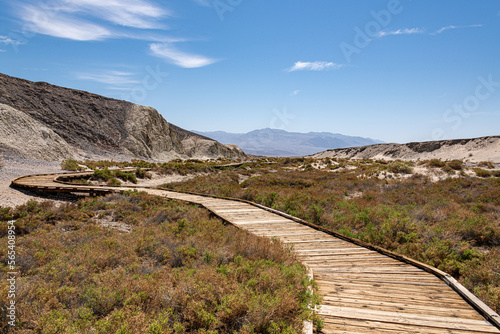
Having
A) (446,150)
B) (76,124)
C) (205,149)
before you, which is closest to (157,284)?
(76,124)

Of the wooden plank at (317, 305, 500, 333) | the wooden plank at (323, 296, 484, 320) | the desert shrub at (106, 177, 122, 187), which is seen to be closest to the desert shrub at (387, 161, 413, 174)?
the wooden plank at (323, 296, 484, 320)

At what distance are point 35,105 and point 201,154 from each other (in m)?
39.8

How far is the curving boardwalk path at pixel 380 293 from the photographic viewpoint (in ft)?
11.0

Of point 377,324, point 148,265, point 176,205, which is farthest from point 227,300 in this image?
point 176,205

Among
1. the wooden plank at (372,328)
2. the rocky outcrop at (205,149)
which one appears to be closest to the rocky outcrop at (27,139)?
the wooden plank at (372,328)

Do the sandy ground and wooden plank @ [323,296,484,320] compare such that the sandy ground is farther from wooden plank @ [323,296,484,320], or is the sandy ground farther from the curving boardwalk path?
wooden plank @ [323,296,484,320]

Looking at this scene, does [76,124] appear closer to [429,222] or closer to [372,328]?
[429,222]

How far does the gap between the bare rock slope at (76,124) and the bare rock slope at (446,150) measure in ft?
181

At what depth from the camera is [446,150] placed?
5484cm

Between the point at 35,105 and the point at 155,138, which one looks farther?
the point at 155,138

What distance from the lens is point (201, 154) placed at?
72.6m

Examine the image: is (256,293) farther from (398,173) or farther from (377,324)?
(398,173)

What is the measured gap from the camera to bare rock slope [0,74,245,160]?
28.8 meters

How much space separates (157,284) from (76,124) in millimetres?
46295
